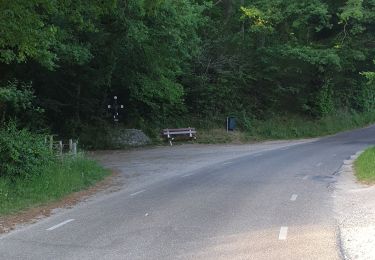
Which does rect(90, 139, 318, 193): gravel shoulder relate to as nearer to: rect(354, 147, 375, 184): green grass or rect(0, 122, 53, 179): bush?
rect(0, 122, 53, 179): bush

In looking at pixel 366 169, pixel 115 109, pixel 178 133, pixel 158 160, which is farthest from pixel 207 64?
pixel 366 169

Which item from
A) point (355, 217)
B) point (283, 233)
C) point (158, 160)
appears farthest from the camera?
point (158, 160)

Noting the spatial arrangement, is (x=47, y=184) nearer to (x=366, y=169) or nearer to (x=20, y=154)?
(x=20, y=154)

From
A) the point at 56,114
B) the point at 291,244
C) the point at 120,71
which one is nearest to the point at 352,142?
the point at 120,71

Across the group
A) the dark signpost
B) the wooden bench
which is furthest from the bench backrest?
the dark signpost

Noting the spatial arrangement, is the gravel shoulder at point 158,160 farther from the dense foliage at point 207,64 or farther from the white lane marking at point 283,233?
the white lane marking at point 283,233

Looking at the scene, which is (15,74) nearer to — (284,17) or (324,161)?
(324,161)

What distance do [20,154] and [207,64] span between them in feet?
87.7

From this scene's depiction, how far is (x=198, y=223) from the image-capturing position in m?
10.3

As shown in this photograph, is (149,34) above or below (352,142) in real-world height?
above

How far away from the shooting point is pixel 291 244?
8.39 metres

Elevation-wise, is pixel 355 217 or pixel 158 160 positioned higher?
pixel 158 160

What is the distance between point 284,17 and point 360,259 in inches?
1307

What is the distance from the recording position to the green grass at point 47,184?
12.9m
